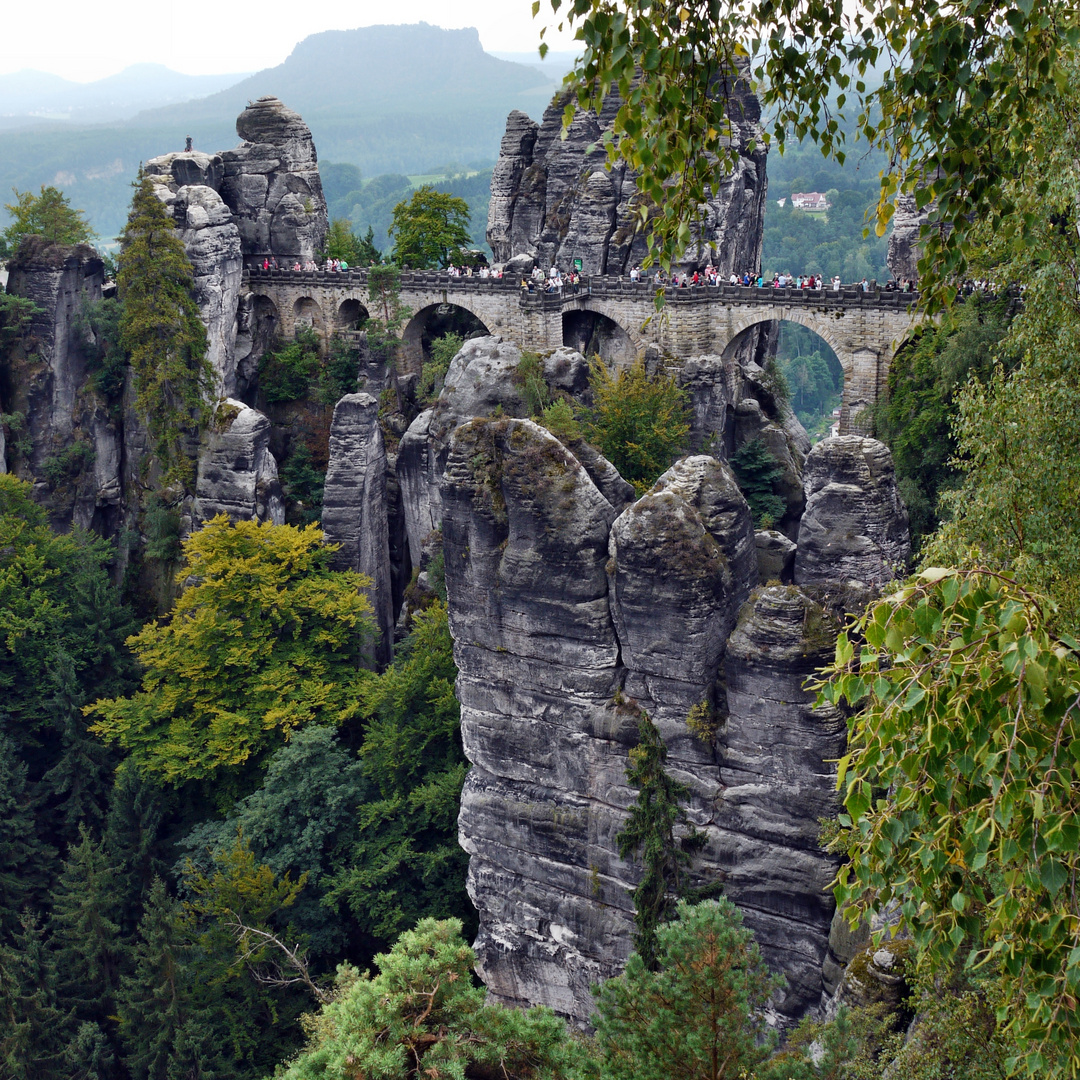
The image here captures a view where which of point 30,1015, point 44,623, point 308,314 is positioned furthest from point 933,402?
point 30,1015

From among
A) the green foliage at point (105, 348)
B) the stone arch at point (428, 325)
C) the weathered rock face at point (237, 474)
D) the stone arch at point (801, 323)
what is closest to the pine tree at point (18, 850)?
→ the weathered rock face at point (237, 474)

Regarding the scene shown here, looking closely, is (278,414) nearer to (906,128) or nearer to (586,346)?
(586,346)

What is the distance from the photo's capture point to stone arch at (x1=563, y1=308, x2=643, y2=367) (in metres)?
36.5

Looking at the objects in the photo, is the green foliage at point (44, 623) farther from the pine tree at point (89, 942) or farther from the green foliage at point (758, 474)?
the green foliage at point (758, 474)

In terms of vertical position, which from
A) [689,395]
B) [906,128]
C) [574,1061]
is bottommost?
[574,1061]

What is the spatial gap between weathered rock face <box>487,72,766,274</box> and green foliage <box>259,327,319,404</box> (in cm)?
875

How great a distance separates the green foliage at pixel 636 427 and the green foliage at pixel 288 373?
49.0 feet

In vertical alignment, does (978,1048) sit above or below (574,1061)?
above

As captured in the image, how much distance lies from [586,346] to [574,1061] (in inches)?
1104

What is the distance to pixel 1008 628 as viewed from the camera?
4.48m

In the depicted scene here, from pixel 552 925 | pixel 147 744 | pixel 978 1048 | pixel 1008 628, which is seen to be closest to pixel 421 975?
pixel 978 1048

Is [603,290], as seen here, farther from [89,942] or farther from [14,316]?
[89,942]

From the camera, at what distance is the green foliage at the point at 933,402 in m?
24.8

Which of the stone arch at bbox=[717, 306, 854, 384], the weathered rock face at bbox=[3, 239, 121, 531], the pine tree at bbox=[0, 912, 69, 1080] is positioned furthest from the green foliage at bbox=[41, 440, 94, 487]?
the stone arch at bbox=[717, 306, 854, 384]
